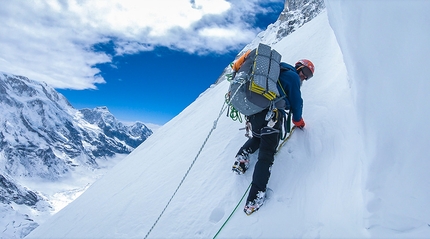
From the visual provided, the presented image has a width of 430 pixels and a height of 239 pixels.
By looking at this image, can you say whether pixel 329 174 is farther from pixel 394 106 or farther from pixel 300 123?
pixel 394 106

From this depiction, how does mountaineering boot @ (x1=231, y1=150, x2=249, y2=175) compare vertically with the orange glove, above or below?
below

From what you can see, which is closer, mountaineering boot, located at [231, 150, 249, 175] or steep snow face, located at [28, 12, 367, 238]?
steep snow face, located at [28, 12, 367, 238]

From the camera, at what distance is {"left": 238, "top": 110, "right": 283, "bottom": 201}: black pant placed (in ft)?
13.1

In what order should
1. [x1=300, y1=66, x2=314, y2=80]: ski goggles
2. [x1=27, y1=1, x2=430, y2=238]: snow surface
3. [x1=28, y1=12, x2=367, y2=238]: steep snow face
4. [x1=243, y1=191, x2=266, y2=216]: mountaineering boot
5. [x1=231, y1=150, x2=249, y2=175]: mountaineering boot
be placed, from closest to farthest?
[x1=27, y1=1, x2=430, y2=238]: snow surface → [x1=28, y1=12, x2=367, y2=238]: steep snow face → [x1=243, y1=191, x2=266, y2=216]: mountaineering boot → [x1=231, y1=150, x2=249, y2=175]: mountaineering boot → [x1=300, y1=66, x2=314, y2=80]: ski goggles

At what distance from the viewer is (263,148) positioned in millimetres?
4125

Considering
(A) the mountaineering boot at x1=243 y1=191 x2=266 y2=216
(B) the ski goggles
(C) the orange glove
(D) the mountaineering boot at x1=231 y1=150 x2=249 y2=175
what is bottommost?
(A) the mountaineering boot at x1=243 y1=191 x2=266 y2=216

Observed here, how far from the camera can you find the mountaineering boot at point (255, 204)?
3900mm

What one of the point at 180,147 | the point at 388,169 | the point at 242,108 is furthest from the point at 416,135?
the point at 180,147

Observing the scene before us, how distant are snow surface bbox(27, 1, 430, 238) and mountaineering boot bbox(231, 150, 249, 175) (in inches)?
4.8

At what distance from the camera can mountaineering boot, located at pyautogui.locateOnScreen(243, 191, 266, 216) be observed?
3900 mm

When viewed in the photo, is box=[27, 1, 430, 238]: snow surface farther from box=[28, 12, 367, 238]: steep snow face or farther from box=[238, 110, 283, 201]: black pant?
box=[238, 110, 283, 201]: black pant

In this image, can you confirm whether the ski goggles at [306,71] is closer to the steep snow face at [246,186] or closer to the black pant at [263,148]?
the steep snow face at [246,186]

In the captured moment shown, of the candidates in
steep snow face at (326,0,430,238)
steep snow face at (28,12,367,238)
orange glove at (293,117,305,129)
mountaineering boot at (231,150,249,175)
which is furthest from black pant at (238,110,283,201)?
steep snow face at (326,0,430,238)

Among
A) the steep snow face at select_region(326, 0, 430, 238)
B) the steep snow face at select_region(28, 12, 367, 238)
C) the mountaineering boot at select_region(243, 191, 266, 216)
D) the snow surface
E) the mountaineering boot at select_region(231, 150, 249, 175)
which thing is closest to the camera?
the steep snow face at select_region(326, 0, 430, 238)
